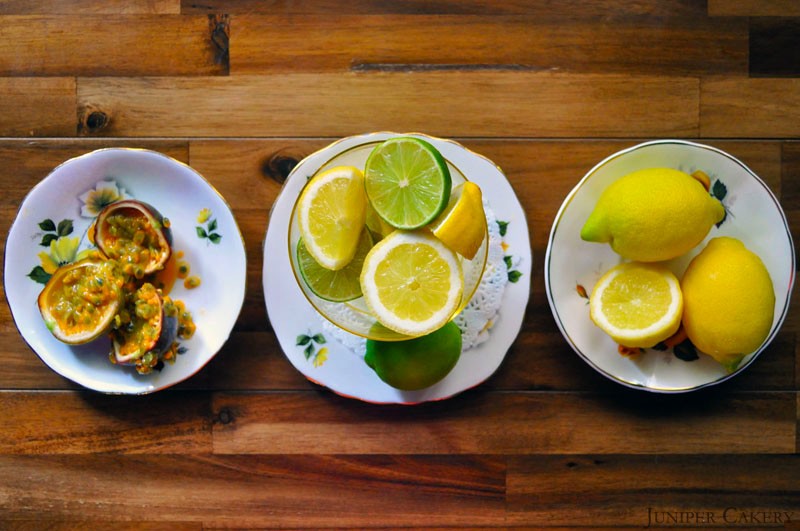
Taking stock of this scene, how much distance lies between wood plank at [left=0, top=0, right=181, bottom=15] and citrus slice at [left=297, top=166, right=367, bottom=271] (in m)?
0.49

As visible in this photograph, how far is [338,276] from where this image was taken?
85 cm

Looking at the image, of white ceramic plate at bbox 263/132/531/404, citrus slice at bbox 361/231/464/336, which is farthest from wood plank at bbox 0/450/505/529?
citrus slice at bbox 361/231/464/336

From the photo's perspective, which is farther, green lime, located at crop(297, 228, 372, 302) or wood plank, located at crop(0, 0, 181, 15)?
wood plank, located at crop(0, 0, 181, 15)

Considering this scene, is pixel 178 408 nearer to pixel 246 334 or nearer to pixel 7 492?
pixel 246 334

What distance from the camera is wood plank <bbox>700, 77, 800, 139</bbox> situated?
43.1 inches

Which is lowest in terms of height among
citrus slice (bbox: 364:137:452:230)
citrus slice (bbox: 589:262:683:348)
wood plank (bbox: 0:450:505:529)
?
wood plank (bbox: 0:450:505:529)

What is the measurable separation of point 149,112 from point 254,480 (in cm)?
63

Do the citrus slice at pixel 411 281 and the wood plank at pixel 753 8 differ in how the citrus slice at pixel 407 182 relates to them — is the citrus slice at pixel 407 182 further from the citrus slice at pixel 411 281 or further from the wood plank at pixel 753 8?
the wood plank at pixel 753 8

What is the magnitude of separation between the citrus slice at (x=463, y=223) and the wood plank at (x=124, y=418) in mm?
544

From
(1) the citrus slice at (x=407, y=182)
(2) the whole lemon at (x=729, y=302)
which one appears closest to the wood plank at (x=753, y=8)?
(2) the whole lemon at (x=729, y=302)

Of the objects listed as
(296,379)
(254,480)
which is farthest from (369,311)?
(254,480)

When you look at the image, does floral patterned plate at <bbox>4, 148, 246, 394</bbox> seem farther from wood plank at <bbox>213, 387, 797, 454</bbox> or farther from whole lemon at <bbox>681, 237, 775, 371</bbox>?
whole lemon at <bbox>681, 237, 775, 371</bbox>

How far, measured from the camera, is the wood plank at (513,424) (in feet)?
3.58

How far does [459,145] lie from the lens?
3.34 feet
